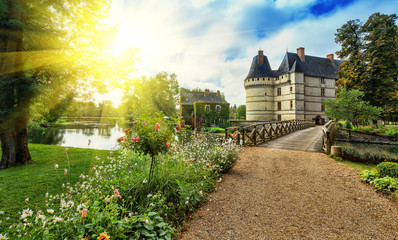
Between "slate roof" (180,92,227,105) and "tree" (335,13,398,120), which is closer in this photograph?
"tree" (335,13,398,120)

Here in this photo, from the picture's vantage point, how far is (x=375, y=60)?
17.0 m

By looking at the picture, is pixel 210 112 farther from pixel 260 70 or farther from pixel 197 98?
pixel 260 70

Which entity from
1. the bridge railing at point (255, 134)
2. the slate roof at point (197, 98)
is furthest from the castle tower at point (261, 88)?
the bridge railing at point (255, 134)

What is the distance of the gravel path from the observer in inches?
108

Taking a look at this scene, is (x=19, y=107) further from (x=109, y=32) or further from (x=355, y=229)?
(x=355, y=229)

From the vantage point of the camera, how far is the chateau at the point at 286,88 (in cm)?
2989

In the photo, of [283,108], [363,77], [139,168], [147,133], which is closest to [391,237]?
[147,133]

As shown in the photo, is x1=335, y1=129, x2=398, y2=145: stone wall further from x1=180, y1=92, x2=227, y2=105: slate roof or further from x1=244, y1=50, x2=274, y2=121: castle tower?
x1=180, y1=92, x2=227, y2=105: slate roof

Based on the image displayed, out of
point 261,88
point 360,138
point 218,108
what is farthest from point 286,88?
point 360,138

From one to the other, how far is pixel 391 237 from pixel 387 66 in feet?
75.7

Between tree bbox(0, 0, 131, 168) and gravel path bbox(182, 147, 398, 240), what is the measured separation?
292 inches

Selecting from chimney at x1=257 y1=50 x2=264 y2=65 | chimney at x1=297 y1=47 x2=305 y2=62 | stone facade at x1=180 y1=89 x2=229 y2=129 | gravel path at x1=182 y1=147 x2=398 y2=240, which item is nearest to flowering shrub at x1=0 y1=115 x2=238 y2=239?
gravel path at x1=182 y1=147 x2=398 y2=240

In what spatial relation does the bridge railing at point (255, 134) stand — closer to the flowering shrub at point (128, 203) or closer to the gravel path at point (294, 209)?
the flowering shrub at point (128, 203)

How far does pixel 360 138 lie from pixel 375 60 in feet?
27.9
